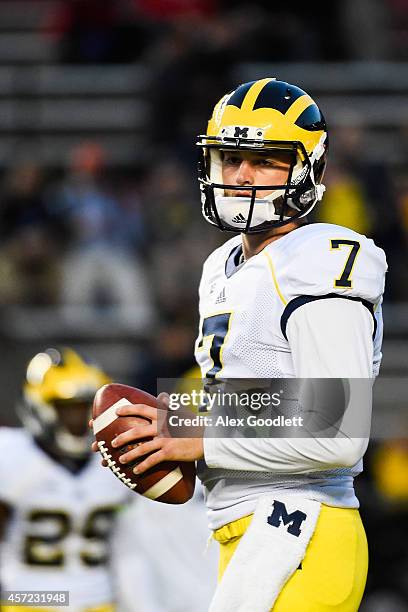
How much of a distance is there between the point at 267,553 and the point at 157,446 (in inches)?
13.9

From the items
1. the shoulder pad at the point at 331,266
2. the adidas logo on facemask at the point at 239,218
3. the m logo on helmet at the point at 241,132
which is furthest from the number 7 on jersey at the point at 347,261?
the m logo on helmet at the point at 241,132

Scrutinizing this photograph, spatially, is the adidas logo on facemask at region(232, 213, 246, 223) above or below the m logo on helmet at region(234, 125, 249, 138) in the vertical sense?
below

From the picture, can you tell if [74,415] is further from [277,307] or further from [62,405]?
[277,307]

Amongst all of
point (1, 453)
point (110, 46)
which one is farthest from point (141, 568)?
point (110, 46)

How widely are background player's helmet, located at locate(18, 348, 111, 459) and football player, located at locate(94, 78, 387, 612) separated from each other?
7.27 feet

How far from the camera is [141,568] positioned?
557 centimetres

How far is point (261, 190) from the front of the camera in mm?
3303

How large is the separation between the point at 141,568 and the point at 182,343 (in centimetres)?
211

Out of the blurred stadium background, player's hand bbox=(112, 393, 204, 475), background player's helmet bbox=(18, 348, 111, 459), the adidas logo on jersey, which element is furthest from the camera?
the blurred stadium background

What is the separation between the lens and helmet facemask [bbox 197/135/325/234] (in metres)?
3.30

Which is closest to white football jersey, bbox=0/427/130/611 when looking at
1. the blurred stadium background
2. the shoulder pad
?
the blurred stadium background

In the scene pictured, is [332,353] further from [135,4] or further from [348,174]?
[135,4]

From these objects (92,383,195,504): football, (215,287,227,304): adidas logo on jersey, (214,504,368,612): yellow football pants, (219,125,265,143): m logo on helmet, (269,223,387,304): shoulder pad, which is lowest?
(214,504,368,612): yellow football pants

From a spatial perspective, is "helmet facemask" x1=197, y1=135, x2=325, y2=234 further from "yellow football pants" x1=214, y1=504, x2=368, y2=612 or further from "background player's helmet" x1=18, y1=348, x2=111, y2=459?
"background player's helmet" x1=18, y1=348, x2=111, y2=459
